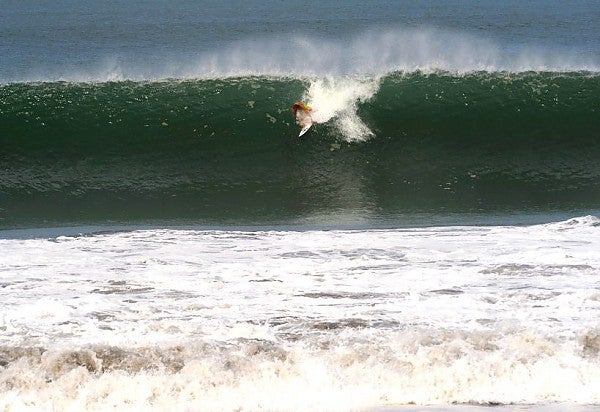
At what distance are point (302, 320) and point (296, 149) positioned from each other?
606cm

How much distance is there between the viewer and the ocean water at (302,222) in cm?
713

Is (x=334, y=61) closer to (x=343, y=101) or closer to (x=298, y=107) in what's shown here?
(x=343, y=101)

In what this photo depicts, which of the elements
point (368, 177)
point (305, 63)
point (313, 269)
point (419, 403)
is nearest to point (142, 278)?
point (313, 269)

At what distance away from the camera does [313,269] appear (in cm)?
916

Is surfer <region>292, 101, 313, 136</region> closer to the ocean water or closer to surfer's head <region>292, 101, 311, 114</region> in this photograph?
surfer's head <region>292, 101, 311, 114</region>

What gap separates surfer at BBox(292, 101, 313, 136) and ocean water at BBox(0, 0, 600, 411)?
0.47 ft

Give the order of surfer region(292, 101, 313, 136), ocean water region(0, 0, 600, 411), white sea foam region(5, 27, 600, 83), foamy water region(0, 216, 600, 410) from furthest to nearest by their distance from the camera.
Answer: white sea foam region(5, 27, 600, 83) < surfer region(292, 101, 313, 136) < ocean water region(0, 0, 600, 411) < foamy water region(0, 216, 600, 410)

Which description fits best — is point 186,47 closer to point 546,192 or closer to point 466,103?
point 466,103

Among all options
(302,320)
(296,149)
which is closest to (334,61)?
(296,149)

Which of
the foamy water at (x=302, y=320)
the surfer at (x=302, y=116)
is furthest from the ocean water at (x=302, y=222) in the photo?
the surfer at (x=302, y=116)

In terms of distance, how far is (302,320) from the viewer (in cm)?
794

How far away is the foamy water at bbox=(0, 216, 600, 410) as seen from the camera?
6.95m

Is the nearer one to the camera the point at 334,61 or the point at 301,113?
the point at 301,113

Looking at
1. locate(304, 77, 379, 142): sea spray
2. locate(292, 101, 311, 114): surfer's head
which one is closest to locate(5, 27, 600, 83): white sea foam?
locate(304, 77, 379, 142): sea spray
